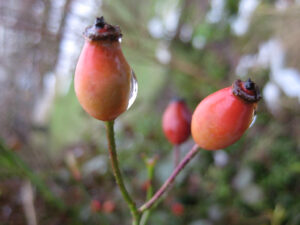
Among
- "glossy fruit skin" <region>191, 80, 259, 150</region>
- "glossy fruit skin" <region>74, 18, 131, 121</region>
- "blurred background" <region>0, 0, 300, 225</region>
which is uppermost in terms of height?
"glossy fruit skin" <region>74, 18, 131, 121</region>

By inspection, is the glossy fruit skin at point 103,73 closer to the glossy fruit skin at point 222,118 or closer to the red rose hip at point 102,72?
the red rose hip at point 102,72

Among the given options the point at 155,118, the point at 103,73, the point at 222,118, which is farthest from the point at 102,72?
the point at 155,118

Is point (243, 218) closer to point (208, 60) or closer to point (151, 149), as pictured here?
point (151, 149)

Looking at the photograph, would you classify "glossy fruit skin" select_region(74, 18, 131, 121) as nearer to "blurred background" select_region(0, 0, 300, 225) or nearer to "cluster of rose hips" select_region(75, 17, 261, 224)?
"cluster of rose hips" select_region(75, 17, 261, 224)

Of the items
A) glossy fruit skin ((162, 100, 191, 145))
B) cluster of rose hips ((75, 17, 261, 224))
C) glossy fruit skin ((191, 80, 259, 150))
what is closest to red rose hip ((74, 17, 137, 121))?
cluster of rose hips ((75, 17, 261, 224))

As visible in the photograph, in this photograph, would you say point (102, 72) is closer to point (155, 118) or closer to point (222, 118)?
point (222, 118)
